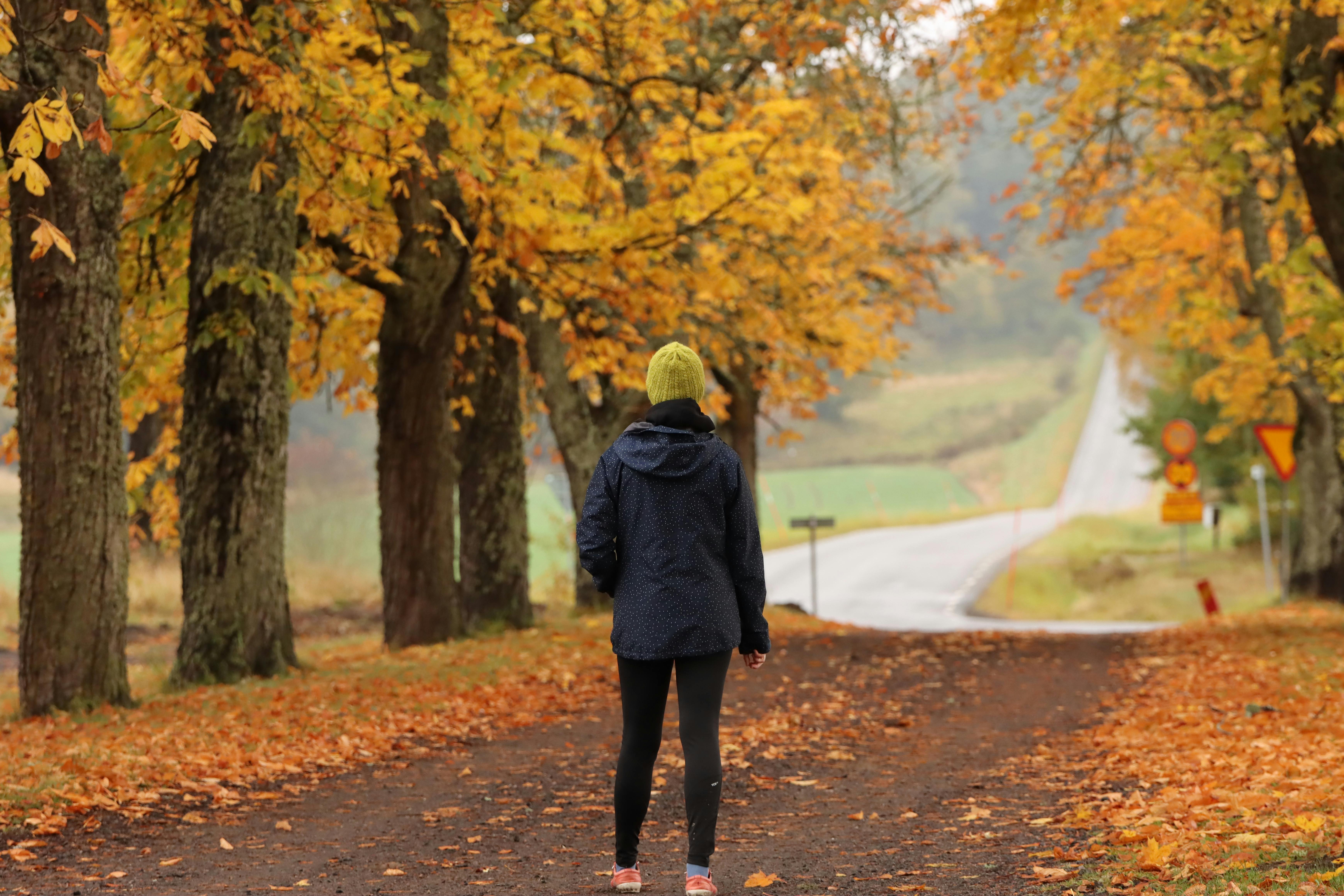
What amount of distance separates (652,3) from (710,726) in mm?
10732

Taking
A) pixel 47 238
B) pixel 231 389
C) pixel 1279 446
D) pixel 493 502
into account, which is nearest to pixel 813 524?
pixel 1279 446

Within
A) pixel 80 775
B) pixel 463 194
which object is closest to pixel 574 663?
pixel 463 194

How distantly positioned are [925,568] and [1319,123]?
87.0 ft

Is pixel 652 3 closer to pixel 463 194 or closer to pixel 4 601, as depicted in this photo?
pixel 463 194

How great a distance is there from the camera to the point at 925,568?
38188 mm

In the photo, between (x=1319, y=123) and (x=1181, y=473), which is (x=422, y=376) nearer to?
(x=1319, y=123)

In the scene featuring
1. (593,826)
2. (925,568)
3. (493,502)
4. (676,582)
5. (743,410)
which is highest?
(743,410)

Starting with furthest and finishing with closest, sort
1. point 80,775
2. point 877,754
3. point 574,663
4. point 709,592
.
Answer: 1. point 574,663
2. point 877,754
3. point 80,775
4. point 709,592

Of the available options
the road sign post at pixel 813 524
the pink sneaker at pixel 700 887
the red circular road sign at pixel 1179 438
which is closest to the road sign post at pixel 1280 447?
the red circular road sign at pixel 1179 438

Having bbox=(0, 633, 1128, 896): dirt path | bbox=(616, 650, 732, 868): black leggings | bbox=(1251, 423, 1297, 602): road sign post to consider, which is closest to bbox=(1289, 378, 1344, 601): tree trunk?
bbox=(1251, 423, 1297, 602): road sign post

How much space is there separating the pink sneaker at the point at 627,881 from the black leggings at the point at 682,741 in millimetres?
23

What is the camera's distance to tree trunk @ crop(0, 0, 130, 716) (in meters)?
8.99

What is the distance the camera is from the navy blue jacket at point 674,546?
191 inches

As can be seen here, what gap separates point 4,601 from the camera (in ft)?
71.1
